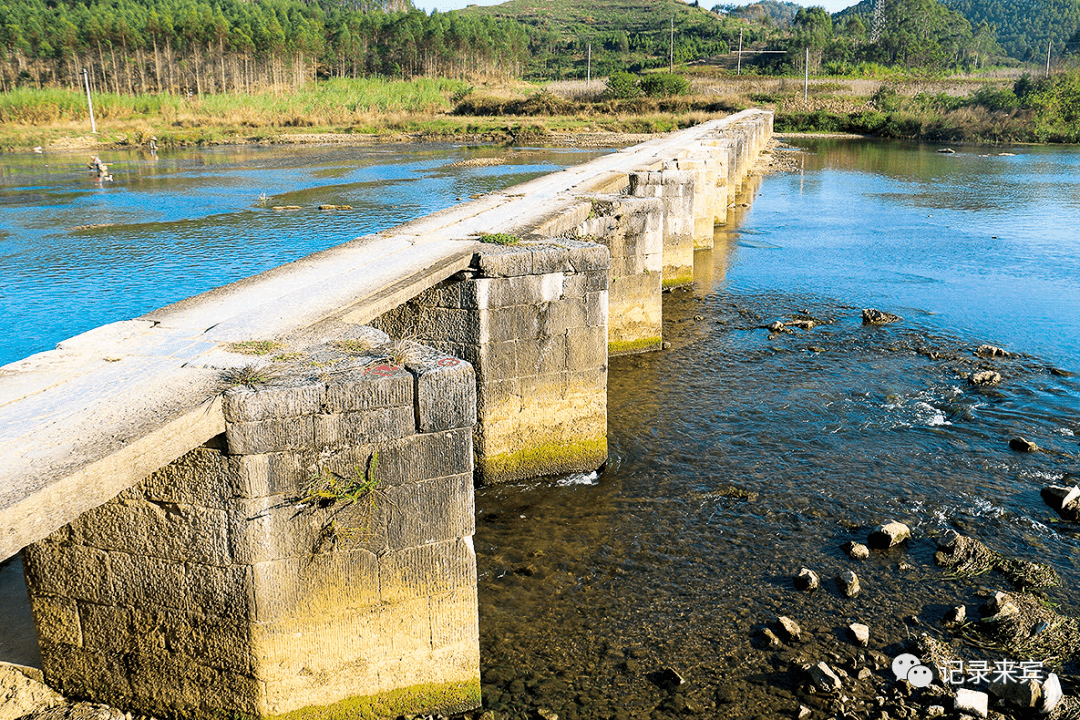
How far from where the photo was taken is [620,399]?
36.2ft

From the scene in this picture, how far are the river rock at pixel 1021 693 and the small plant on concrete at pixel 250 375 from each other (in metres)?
4.87

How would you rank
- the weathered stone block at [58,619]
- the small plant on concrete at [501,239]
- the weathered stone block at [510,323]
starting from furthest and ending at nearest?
1. the small plant on concrete at [501,239]
2. the weathered stone block at [510,323]
3. the weathered stone block at [58,619]

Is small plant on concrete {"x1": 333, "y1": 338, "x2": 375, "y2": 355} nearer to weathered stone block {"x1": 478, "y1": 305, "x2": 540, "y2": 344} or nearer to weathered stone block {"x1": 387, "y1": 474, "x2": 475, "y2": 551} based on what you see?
weathered stone block {"x1": 387, "y1": 474, "x2": 475, "y2": 551}

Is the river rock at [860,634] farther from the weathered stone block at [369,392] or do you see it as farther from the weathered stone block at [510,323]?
the weathered stone block at [510,323]

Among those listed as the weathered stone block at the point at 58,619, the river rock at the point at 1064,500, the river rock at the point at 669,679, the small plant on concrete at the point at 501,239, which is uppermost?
the small plant on concrete at the point at 501,239

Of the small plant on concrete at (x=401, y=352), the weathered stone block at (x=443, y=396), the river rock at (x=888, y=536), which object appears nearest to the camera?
the weathered stone block at (x=443, y=396)

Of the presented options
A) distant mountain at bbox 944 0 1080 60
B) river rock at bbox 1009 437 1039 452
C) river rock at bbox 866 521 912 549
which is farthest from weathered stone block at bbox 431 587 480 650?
distant mountain at bbox 944 0 1080 60

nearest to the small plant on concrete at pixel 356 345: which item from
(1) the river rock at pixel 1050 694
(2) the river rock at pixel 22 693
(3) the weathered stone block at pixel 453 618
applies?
(3) the weathered stone block at pixel 453 618

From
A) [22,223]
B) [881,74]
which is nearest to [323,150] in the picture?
[22,223]

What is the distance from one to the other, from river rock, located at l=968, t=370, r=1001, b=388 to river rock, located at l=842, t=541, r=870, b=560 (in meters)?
4.92

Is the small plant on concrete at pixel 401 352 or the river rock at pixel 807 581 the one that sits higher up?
the small plant on concrete at pixel 401 352

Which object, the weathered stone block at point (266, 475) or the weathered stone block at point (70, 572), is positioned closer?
the weathered stone block at point (266, 475)

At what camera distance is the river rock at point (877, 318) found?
14.1 meters

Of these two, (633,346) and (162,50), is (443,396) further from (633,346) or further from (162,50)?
(162,50)
